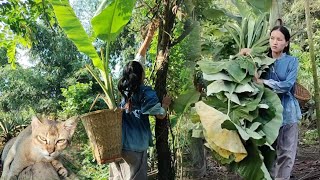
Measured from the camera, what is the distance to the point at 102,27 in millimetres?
2820

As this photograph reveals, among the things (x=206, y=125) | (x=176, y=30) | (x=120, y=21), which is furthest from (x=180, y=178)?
(x=120, y=21)

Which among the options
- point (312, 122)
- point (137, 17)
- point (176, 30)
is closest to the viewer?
point (176, 30)

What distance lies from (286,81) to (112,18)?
4.21 ft

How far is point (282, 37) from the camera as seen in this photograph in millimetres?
2982

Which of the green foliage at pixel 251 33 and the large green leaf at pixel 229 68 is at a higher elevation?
the green foliage at pixel 251 33

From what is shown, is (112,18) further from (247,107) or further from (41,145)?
(41,145)

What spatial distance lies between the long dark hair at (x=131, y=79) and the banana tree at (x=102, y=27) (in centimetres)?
22

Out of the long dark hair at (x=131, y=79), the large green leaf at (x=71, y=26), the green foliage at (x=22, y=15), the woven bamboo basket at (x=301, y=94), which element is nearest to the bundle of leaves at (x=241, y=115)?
the woven bamboo basket at (x=301, y=94)

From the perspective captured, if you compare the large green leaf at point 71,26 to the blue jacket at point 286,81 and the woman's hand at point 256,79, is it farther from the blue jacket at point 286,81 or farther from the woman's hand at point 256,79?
the blue jacket at point 286,81

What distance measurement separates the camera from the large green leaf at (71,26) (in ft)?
8.39

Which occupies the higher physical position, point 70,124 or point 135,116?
point 70,124

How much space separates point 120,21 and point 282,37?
114cm

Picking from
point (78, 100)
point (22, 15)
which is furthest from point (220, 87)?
point (78, 100)

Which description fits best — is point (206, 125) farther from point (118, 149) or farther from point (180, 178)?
point (180, 178)
